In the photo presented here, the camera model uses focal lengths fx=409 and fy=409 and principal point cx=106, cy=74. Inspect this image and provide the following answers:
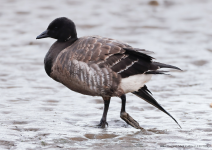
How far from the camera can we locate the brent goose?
6508mm

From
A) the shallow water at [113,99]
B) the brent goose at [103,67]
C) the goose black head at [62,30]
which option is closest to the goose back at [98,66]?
the brent goose at [103,67]

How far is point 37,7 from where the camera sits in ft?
53.3

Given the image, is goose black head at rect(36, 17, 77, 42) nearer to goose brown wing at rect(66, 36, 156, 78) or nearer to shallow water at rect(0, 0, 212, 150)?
goose brown wing at rect(66, 36, 156, 78)

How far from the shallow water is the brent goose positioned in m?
0.66

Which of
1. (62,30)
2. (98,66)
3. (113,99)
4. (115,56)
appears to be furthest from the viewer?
(113,99)

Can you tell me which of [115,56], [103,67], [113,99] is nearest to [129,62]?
[115,56]

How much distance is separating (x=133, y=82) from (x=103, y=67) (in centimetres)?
56

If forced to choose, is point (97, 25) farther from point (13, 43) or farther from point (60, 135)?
point (60, 135)

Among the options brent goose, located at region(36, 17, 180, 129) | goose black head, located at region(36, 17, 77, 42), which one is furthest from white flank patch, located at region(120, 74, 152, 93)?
goose black head, located at region(36, 17, 77, 42)

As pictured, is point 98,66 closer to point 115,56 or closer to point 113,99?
point 115,56

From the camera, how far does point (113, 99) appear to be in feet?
27.9

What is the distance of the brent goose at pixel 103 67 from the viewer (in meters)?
6.51

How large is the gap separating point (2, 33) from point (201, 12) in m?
7.67

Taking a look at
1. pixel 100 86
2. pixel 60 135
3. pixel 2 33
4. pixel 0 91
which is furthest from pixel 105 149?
pixel 2 33
